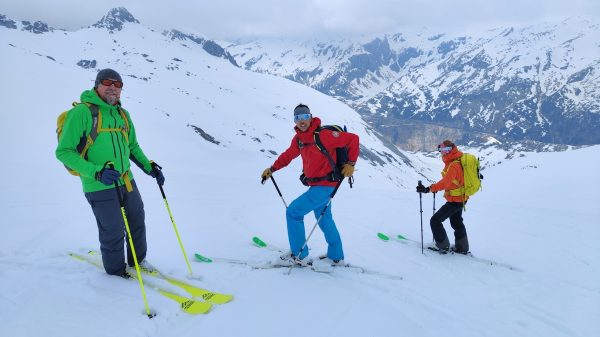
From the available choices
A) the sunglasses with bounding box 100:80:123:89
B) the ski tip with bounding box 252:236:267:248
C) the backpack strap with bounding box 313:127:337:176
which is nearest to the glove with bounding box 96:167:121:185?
the sunglasses with bounding box 100:80:123:89

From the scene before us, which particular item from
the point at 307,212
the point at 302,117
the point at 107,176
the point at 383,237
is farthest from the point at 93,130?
the point at 383,237

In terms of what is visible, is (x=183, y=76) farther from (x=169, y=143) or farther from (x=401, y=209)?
(x=401, y=209)

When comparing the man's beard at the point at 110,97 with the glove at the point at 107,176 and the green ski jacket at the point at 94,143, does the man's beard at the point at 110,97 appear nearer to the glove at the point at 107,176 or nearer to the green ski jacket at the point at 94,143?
the green ski jacket at the point at 94,143

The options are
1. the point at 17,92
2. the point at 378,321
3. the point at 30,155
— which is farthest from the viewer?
the point at 17,92

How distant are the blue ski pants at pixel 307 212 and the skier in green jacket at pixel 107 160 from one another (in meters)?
2.57

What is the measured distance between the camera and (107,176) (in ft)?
16.6

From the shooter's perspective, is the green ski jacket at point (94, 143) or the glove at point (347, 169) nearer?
the green ski jacket at point (94, 143)

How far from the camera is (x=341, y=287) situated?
6398 millimetres

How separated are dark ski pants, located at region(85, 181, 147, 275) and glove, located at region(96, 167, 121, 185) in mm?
576

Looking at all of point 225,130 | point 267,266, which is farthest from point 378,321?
point 225,130

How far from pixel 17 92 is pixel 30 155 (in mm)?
15687

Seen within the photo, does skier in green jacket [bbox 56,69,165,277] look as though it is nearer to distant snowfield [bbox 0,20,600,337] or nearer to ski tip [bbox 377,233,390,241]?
distant snowfield [bbox 0,20,600,337]

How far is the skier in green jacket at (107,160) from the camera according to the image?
5203mm

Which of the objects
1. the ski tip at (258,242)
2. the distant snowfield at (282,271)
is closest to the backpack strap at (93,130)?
the distant snowfield at (282,271)
